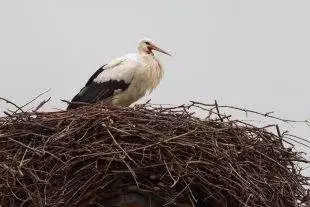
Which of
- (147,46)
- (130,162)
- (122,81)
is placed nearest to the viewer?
(130,162)

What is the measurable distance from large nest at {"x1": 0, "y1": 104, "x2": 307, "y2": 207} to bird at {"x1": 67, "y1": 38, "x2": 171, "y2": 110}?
1.18 metres

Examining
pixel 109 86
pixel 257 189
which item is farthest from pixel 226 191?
pixel 109 86

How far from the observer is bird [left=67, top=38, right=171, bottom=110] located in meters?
6.07

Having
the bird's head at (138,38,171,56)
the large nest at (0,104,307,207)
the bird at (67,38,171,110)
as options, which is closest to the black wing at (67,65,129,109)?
the bird at (67,38,171,110)

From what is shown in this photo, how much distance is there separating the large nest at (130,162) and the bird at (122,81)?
1.18 metres

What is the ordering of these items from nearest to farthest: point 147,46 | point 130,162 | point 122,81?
point 130,162 < point 122,81 < point 147,46

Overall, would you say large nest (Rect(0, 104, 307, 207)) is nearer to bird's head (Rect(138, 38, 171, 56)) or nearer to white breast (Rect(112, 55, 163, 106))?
white breast (Rect(112, 55, 163, 106))

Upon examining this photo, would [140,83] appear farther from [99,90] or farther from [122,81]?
[99,90]

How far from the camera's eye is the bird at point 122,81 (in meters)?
6.07

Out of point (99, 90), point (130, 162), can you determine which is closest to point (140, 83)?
point (99, 90)

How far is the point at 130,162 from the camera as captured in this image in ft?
14.8

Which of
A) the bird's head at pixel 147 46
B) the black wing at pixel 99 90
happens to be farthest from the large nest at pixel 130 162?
the bird's head at pixel 147 46

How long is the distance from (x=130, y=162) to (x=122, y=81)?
65.0 inches

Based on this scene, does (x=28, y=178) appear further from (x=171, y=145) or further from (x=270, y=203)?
(x=270, y=203)
